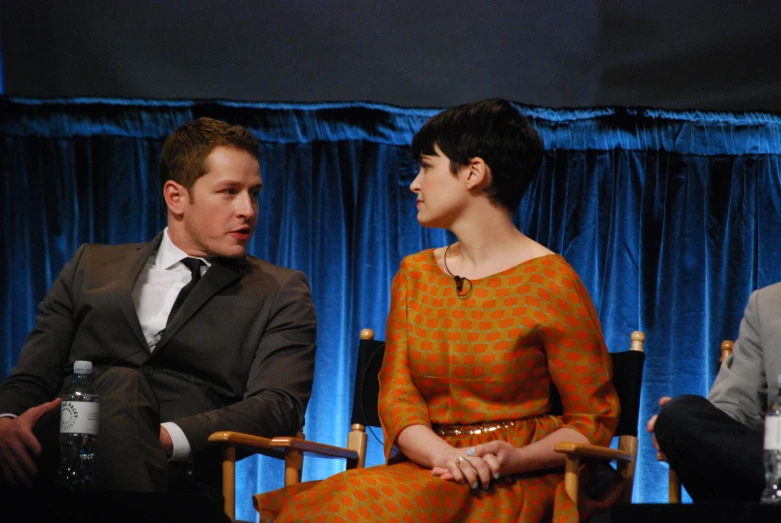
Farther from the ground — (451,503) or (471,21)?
(471,21)

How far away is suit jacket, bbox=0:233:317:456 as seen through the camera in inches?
109

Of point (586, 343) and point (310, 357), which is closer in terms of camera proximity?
point (586, 343)

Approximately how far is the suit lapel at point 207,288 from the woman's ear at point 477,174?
2.52 ft

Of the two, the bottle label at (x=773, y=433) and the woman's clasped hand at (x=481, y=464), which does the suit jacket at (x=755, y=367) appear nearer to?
the woman's clasped hand at (x=481, y=464)

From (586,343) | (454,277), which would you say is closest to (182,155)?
(454,277)

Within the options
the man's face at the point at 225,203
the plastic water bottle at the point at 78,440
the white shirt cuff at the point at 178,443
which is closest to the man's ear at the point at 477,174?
the man's face at the point at 225,203

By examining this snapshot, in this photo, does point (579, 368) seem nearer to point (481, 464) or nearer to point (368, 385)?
point (481, 464)

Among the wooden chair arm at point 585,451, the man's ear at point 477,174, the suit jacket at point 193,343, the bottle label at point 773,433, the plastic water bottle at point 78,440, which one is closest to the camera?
the bottle label at point 773,433

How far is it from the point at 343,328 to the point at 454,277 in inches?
69.9

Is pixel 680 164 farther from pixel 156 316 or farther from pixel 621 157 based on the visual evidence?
pixel 156 316

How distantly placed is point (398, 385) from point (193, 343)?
604 millimetres

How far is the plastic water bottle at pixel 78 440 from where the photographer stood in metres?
2.02

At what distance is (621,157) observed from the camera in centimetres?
429

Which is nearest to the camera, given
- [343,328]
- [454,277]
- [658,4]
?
[454,277]
